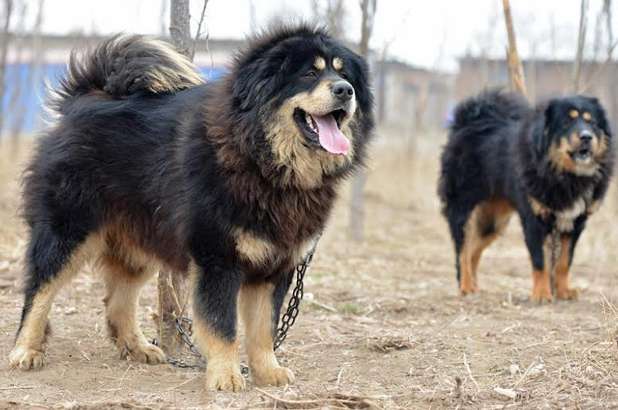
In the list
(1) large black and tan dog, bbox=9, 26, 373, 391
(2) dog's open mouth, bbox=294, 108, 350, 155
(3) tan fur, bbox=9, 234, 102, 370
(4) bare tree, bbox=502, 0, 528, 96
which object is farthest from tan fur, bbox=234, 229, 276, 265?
(4) bare tree, bbox=502, 0, 528, 96

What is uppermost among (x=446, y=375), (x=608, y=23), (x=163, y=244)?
(x=608, y=23)

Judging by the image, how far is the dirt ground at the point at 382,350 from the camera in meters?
4.29

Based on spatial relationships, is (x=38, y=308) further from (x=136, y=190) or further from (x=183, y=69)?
(x=183, y=69)

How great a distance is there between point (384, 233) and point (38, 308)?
34.6ft

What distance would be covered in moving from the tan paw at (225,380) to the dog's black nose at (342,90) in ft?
5.14

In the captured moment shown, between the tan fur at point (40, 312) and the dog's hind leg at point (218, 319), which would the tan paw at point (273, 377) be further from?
the tan fur at point (40, 312)

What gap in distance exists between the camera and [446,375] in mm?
4934

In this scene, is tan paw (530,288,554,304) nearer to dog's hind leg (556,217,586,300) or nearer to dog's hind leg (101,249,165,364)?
dog's hind leg (556,217,586,300)

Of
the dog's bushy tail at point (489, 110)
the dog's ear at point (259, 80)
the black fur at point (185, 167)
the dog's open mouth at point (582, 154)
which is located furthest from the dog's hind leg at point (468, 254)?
the dog's ear at point (259, 80)

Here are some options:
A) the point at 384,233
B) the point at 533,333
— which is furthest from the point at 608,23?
the point at 384,233

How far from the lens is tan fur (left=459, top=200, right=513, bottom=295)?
954 centimetres

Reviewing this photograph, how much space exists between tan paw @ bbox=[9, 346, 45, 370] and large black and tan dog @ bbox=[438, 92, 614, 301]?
520 cm

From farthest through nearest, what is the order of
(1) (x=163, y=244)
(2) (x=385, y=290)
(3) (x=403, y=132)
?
(3) (x=403, y=132) → (2) (x=385, y=290) → (1) (x=163, y=244)

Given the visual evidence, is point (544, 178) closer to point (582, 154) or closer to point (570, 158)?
point (570, 158)
